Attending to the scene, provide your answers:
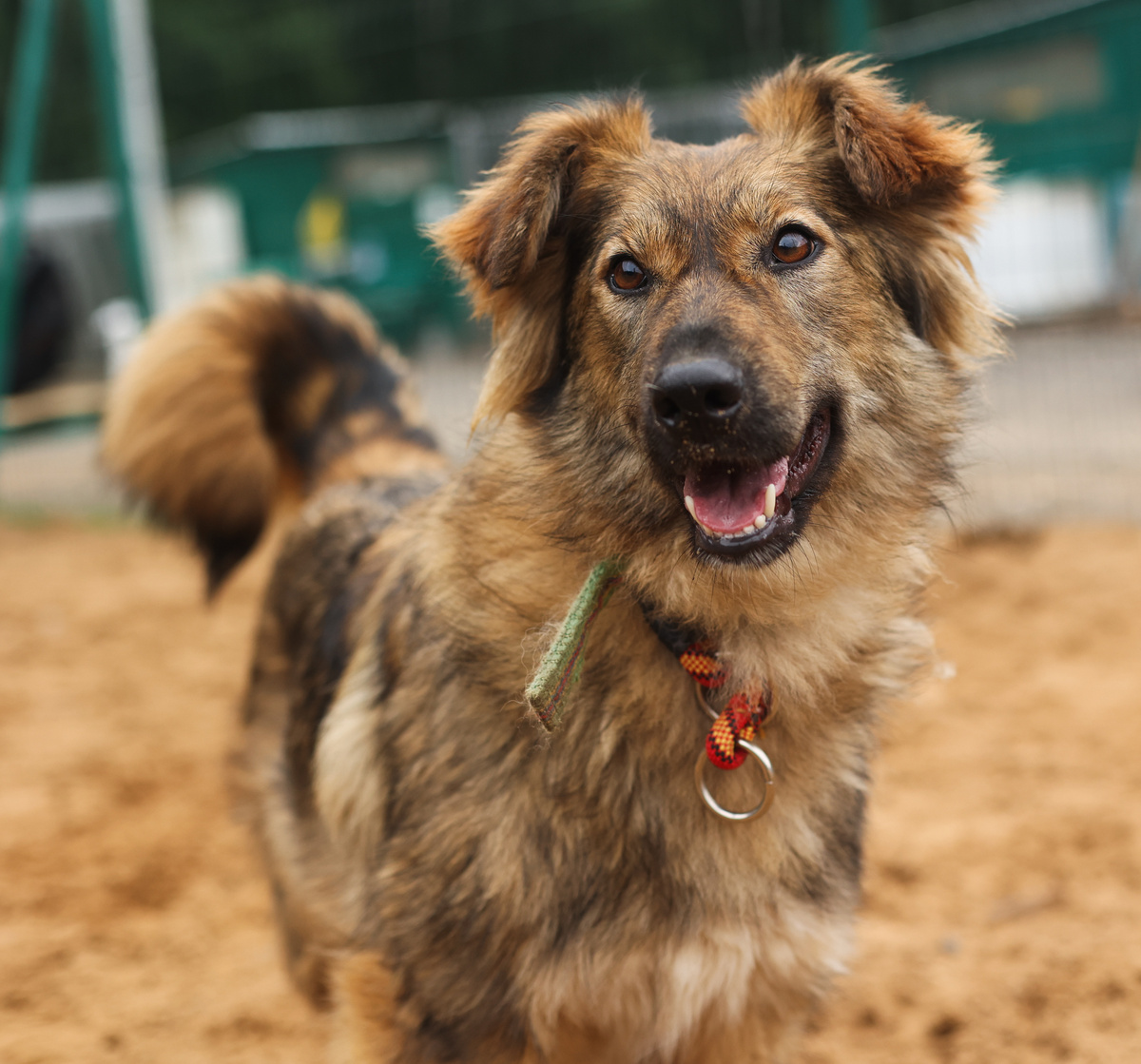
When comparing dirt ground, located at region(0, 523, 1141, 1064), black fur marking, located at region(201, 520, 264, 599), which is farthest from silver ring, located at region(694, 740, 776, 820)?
black fur marking, located at region(201, 520, 264, 599)

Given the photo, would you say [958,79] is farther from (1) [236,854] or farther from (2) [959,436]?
(1) [236,854]

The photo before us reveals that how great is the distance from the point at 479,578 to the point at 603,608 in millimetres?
260

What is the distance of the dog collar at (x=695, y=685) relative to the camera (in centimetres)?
199

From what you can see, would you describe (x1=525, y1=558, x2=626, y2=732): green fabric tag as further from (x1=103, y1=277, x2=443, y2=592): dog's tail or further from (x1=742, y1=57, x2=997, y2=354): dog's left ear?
(x1=103, y1=277, x2=443, y2=592): dog's tail

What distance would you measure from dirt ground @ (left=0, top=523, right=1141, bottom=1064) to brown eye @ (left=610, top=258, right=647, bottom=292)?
98 cm

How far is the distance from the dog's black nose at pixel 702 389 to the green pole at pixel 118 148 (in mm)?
7113

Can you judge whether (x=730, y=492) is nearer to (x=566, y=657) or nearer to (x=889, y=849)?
(x=566, y=657)

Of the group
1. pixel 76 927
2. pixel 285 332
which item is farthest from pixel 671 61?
pixel 76 927

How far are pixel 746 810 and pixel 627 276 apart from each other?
40.6 inches

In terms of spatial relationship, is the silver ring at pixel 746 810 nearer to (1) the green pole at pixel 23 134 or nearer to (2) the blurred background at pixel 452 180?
(2) the blurred background at pixel 452 180

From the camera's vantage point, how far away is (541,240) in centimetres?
228

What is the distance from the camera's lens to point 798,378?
2.06 m

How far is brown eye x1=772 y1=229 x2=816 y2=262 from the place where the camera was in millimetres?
2225

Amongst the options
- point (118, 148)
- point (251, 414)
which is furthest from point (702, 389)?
point (118, 148)
